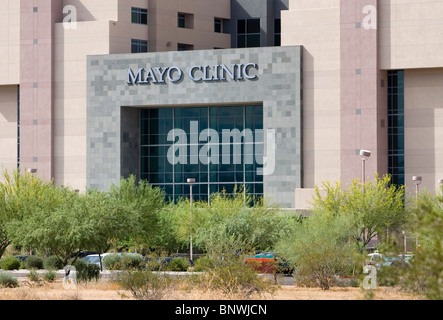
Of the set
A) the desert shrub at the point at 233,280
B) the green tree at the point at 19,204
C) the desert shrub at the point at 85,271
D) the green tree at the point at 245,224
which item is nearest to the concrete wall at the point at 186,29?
the green tree at the point at 19,204

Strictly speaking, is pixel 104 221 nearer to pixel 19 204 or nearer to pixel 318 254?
pixel 318 254

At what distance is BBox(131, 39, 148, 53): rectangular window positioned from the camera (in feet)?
288

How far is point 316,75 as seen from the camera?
3142 inches

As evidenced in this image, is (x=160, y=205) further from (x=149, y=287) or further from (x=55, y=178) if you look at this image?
(x=149, y=287)

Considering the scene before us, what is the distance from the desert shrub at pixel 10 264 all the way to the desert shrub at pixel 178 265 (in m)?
11.7

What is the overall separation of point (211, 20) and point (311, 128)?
794 inches

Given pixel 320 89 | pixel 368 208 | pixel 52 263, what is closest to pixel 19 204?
pixel 52 263

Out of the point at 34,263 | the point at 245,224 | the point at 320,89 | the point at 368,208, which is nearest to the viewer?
the point at 245,224

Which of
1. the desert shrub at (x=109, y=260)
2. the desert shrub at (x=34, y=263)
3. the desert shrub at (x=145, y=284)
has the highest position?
the desert shrub at (x=145, y=284)

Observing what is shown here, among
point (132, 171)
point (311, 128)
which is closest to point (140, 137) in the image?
point (132, 171)

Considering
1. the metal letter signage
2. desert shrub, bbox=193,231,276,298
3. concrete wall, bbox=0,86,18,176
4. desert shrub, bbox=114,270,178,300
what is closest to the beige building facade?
concrete wall, bbox=0,86,18,176

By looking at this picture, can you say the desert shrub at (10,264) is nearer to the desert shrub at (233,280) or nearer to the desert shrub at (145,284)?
the desert shrub at (145,284)

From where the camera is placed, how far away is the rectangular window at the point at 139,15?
87.8m

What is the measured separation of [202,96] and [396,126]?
55.2 feet
